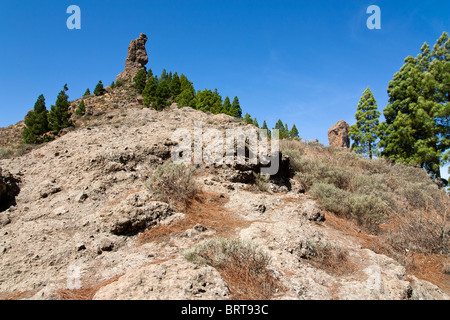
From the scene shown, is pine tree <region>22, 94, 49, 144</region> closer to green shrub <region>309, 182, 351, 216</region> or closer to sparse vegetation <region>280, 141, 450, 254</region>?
sparse vegetation <region>280, 141, 450, 254</region>

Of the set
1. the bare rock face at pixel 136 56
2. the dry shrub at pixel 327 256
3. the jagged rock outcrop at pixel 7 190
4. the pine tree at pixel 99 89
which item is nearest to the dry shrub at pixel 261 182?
the dry shrub at pixel 327 256

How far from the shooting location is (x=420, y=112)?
1551 centimetres

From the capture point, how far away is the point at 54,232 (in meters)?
4.68

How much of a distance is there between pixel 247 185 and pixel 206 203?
1648mm

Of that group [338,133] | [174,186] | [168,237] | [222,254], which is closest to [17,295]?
[168,237]

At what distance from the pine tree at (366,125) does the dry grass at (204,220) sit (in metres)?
19.3

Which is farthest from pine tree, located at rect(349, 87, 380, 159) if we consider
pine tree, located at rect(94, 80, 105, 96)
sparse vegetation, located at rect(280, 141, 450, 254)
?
pine tree, located at rect(94, 80, 105, 96)

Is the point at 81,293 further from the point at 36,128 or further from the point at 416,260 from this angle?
the point at 36,128

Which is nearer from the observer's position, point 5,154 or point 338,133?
point 5,154

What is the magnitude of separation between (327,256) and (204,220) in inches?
95.9

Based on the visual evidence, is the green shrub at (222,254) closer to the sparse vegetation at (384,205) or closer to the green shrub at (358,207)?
the sparse vegetation at (384,205)
